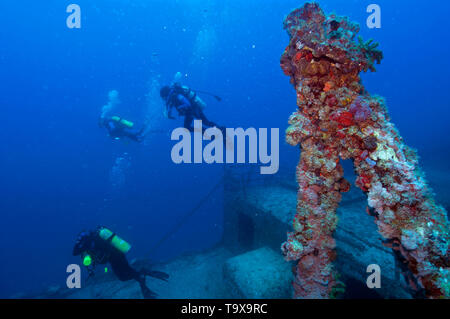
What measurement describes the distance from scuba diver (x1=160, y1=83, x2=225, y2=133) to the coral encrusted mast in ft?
16.8

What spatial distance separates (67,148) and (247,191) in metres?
128

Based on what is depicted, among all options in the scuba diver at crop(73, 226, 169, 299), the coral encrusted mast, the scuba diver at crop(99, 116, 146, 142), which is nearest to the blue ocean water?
the scuba diver at crop(99, 116, 146, 142)

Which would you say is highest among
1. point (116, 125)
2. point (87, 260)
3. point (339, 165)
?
point (116, 125)

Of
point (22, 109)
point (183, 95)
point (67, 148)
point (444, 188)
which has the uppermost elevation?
point (22, 109)

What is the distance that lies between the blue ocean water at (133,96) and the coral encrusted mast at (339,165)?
27170 millimetres

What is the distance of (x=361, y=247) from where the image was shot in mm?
4637

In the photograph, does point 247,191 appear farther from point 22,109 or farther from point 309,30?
point 22,109

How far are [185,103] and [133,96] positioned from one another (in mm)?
159490

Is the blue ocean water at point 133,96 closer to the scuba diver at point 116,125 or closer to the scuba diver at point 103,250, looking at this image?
the scuba diver at point 116,125

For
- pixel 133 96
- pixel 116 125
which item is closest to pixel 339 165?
pixel 116 125

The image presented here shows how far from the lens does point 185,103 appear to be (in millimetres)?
7027

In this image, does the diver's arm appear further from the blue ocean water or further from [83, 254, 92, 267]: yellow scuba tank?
the blue ocean water

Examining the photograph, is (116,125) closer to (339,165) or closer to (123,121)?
(123,121)
